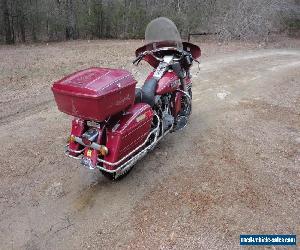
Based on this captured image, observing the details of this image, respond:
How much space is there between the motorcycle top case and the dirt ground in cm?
106

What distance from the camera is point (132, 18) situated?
15.2 m

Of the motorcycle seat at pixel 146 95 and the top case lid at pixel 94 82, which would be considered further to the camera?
the motorcycle seat at pixel 146 95

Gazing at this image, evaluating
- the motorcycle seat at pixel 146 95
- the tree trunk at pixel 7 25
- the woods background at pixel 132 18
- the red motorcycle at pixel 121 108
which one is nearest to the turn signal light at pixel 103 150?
the red motorcycle at pixel 121 108

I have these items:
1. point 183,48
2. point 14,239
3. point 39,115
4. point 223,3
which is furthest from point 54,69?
point 223,3

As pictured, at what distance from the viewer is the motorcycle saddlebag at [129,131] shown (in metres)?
3.78

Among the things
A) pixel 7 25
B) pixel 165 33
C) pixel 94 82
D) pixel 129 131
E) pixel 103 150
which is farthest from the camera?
pixel 7 25

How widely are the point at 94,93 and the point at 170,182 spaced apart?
159cm

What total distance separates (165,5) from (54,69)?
27.2 ft

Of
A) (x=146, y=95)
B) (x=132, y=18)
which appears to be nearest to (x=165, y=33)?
(x=146, y=95)

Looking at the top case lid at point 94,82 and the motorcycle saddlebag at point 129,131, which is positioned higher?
the top case lid at point 94,82

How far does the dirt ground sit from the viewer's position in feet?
11.6

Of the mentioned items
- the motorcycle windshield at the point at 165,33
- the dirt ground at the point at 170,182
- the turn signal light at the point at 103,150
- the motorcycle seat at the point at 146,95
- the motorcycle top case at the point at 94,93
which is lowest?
the dirt ground at the point at 170,182

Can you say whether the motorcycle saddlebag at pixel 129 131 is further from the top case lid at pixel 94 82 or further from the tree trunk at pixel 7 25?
the tree trunk at pixel 7 25

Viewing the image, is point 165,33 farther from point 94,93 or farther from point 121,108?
point 94,93
